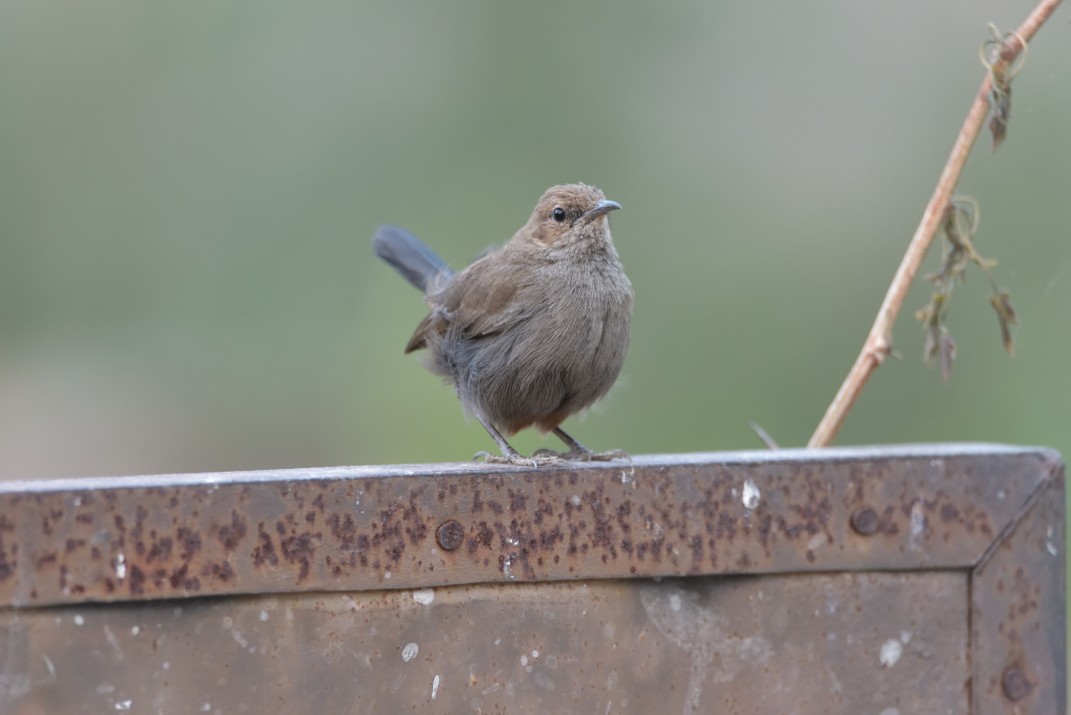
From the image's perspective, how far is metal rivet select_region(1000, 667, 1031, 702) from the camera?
262cm

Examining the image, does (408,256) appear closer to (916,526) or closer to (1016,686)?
(916,526)

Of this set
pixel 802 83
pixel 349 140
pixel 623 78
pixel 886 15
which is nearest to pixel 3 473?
pixel 349 140

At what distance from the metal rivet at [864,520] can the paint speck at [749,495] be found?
210 mm

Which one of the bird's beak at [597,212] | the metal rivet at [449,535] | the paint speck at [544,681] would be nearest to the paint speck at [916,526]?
the paint speck at [544,681]

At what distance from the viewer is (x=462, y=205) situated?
7973 millimetres

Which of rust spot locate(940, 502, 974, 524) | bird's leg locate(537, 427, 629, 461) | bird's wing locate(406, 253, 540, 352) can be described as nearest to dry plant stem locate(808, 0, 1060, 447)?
bird's leg locate(537, 427, 629, 461)

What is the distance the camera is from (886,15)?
732 cm

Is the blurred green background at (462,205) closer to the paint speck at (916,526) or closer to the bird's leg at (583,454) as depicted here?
the bird's leg at (583,454)

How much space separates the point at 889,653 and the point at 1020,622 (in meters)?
0.27

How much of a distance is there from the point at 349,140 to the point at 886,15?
128 inches

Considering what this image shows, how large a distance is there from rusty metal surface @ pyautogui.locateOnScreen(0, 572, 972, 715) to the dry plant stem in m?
→ 0.73

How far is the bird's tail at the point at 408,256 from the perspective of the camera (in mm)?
5082

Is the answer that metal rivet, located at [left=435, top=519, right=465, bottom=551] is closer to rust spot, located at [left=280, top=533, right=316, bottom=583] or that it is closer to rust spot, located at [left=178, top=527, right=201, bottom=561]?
rust spot, located at [left=280, top=533, right=316, bottom=583]

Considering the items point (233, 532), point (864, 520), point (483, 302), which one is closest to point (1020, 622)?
point (864, 520)
